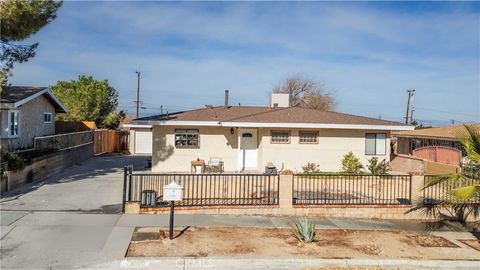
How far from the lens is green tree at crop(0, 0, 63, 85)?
44.9ft

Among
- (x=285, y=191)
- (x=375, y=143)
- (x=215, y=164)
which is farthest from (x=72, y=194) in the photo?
(x=375, y=143)

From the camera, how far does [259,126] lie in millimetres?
19922

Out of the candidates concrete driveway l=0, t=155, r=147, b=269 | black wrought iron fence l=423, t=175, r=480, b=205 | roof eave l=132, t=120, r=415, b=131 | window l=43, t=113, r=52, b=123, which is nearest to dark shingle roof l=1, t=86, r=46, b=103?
window l=43, t=113, r=52, b=123

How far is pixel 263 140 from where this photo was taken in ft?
67.4

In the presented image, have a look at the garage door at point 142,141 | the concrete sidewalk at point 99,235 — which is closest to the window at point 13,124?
the concrete sidewalk at point 99,235

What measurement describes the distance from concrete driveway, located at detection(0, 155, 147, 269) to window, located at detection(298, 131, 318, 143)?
932cm

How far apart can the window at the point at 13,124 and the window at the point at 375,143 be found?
54.0ft

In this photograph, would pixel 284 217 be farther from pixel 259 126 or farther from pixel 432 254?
pixel 259 126

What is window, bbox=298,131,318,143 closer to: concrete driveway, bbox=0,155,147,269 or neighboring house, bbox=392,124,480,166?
neighboring house, bbox=392,124,480,166

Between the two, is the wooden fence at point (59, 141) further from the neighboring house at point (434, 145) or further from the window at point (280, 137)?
the neighboring house at point (434, 145)

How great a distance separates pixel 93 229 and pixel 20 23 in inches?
336

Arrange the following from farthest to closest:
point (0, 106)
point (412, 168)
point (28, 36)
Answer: point (412, 168) → point (0, 106) → point (28, 36)

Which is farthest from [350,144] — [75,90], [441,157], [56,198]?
[75,90]

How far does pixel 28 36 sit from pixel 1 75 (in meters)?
1.88
